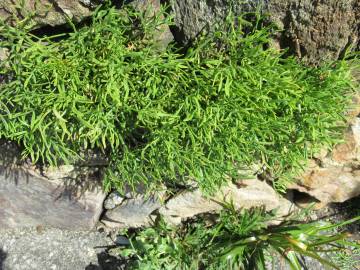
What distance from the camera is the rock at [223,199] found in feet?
10.9

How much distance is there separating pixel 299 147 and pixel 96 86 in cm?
140

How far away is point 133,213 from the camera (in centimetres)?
347

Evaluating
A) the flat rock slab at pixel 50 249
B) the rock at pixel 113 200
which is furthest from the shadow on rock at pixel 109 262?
the rock at pixel 113 200

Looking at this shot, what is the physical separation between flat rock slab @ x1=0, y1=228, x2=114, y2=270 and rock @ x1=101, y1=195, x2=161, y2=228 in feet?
0.71

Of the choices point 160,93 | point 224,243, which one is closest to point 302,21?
point 160,93

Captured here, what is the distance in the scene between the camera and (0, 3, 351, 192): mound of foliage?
227cm

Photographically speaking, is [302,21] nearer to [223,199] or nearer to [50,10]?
[50,10]

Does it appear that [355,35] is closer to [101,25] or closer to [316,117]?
[316,117]

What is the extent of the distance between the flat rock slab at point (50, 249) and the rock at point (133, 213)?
217 mm

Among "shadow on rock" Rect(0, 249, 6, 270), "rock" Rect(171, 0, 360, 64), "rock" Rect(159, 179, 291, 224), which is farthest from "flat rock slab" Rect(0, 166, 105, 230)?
"rock" Rect(171, 0, 360, 64)

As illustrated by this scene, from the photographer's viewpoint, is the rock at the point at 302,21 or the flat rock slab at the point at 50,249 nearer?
the rock at the point at 302,21

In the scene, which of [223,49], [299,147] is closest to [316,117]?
[299,147]

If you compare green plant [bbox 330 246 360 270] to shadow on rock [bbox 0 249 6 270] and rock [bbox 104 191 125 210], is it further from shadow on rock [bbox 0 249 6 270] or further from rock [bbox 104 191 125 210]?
shadow on rock [bbox 0 249 6 270]

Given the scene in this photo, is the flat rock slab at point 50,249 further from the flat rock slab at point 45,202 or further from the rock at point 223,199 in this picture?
the rock at point 223,199
